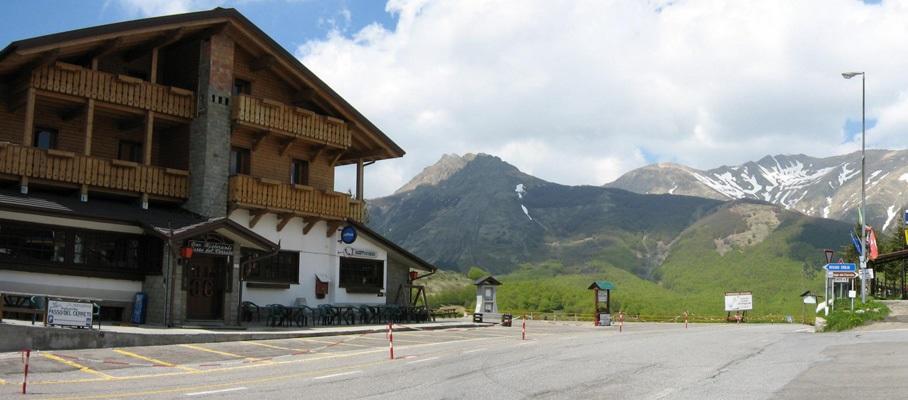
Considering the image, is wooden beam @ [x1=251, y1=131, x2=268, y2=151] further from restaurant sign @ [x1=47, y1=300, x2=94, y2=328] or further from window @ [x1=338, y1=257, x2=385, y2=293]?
restaurant sign @ [x1=47, y1=300, x2=94, y2=328]

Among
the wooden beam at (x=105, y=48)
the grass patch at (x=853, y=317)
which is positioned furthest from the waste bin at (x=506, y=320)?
the wooden beam at (x=105, y=48)

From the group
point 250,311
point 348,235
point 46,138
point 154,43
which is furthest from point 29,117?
point 348,235

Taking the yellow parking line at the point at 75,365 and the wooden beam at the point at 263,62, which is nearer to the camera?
the yellow parking line at the point at 75,365

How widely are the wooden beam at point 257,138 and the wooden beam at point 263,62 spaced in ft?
9.16

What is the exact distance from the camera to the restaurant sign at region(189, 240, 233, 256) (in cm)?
2777

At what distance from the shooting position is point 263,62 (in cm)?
3416

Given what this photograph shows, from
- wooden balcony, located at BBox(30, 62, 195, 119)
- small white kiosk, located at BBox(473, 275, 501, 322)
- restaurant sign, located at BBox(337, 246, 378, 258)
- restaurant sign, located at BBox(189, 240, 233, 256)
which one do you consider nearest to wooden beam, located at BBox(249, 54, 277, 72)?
wooden balcony, located at BBox(30, 62, 195, 119)

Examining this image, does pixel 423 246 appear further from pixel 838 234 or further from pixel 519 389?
pixel 519 389

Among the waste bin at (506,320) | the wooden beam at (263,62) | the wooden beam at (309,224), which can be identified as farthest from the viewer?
the waste bin at (506,320)

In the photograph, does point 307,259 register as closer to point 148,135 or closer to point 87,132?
point 148,135

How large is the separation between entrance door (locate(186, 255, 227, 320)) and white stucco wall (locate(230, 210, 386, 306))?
2.27 m

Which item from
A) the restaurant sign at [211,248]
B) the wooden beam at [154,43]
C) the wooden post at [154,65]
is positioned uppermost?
the wooden beam at [154,43]

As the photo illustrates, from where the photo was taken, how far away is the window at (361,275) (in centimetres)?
3731

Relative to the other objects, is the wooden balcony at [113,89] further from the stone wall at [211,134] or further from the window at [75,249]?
the window at [75,249]
